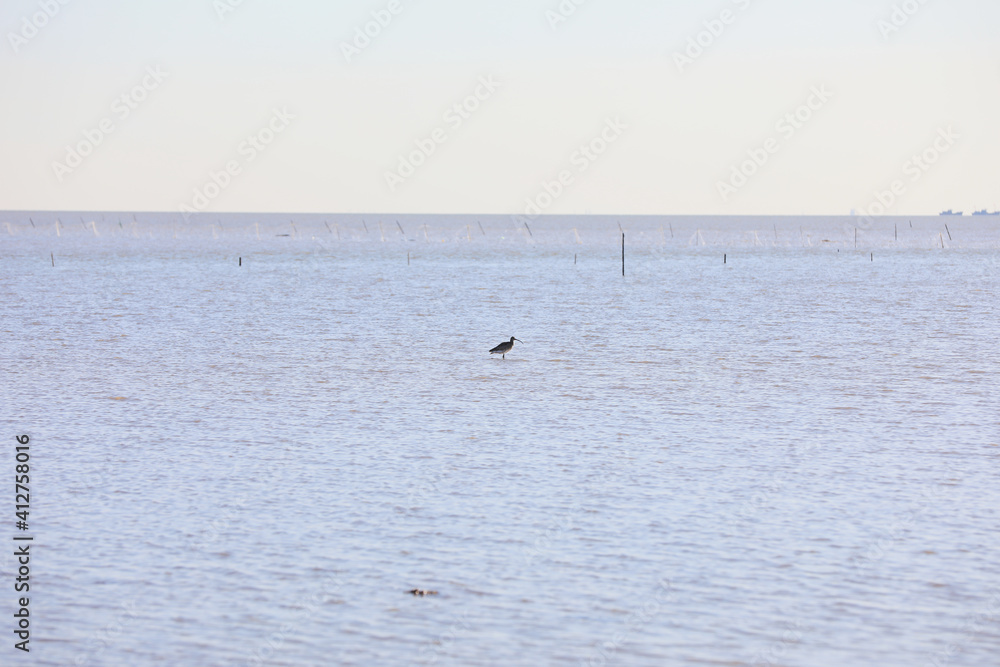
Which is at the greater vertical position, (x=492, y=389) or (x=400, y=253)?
(x=400, y=253)

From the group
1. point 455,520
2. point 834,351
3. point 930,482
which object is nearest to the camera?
point 455,520

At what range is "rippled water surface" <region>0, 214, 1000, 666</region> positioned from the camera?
952 centimetres

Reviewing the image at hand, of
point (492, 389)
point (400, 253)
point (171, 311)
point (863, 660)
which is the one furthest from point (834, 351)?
point (400, 253)

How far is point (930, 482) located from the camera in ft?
48.4

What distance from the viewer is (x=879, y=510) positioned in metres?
13.4

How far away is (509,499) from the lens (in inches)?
547

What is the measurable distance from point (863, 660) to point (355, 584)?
4861mm

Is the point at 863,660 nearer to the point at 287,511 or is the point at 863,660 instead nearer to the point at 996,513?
the point at 996,513

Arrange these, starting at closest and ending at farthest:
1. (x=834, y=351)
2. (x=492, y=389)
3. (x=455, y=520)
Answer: (x=455, y=520)
(x=492, y=389)
(x=834, y=351)

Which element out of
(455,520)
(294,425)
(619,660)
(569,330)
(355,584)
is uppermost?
(569,330)

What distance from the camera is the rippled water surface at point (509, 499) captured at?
952 centimetres

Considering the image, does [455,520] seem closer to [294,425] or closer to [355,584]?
[355,584]

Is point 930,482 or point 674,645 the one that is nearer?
point 674,645

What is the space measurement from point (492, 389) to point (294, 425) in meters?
5.91
